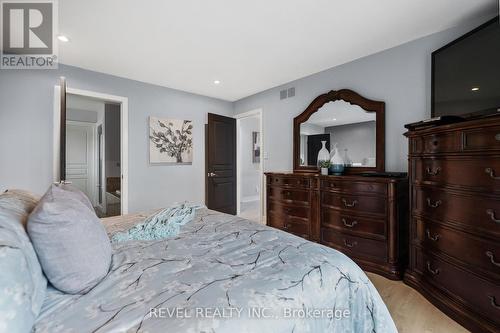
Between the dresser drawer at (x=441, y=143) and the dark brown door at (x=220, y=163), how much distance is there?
328 cm

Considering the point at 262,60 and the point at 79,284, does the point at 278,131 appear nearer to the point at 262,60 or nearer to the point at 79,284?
the point at 262,60

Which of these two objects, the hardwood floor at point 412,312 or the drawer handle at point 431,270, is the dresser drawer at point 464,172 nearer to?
the drawer handle at point 431,270

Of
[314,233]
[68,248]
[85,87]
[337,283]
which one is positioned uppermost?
[85,87]

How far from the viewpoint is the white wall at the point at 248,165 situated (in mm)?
6482

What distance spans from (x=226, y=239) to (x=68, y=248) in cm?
76

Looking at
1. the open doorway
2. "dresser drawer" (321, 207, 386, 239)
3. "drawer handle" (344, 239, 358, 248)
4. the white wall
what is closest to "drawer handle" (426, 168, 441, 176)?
"dresser drawer" (321, 207, 386, 239)

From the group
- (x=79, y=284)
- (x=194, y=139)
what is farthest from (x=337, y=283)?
(x=194, y=139)

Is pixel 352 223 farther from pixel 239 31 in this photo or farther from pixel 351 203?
pixel 239 31

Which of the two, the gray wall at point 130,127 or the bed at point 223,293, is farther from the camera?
the gray wall at point 130,127

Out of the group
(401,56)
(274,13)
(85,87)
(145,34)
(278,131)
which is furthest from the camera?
Answer: (278,131)

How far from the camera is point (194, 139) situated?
4328mm

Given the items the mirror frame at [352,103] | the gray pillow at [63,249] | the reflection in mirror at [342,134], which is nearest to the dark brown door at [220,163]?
the mirror frame at [352,103]

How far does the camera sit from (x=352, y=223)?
2527 millimetres

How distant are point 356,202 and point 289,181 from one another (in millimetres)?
962
